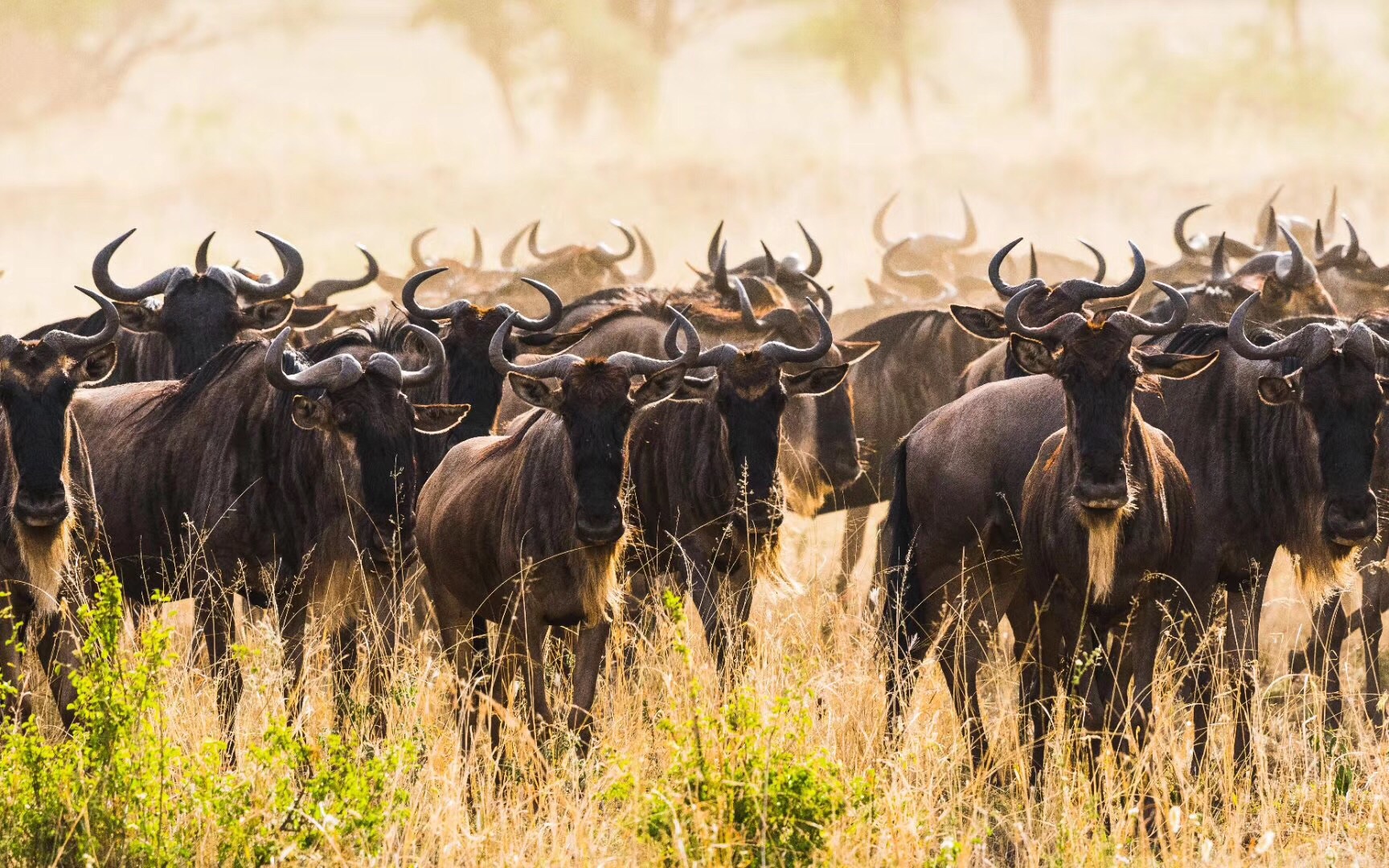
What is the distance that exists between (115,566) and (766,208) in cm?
3043

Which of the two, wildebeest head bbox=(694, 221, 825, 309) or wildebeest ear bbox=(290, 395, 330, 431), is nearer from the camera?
wildebeest ear bbox=(290, 395, 330, 431)

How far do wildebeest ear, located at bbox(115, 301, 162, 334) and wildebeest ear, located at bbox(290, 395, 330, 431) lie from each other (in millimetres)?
2679

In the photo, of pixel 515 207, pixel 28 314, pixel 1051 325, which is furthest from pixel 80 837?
pixel 515 207

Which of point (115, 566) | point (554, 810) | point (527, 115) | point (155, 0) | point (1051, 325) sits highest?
point (155, 0)

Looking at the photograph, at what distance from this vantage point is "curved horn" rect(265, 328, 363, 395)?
6.93 metres

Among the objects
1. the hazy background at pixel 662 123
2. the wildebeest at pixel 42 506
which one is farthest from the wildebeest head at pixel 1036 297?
the hazy background at pixel 662 123

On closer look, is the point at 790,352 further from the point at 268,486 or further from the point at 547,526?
the point at 268,486

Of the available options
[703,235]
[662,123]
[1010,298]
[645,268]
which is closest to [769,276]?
[1010,298]

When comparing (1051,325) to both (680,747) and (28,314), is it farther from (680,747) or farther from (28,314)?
(28,314)

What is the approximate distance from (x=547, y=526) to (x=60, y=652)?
72.6 inches

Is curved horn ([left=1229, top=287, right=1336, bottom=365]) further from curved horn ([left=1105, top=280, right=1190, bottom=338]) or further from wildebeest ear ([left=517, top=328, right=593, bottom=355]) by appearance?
wildebeest ear ([left=517, top=328, right=593, bottom=355])

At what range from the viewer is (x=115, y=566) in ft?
24.5

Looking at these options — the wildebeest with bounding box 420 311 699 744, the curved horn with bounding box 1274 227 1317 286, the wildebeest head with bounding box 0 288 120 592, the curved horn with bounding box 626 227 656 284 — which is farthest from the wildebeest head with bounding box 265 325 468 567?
the curved horn with bounding box 626 227 656 284

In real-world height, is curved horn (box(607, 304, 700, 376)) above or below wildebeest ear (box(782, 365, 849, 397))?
above
